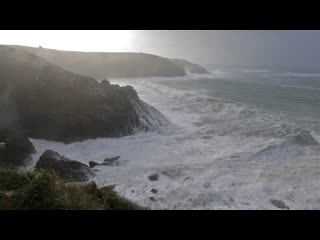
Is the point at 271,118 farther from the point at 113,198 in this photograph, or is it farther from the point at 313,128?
the point at 113,198

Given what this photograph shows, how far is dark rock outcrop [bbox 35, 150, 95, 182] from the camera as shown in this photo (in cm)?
1515

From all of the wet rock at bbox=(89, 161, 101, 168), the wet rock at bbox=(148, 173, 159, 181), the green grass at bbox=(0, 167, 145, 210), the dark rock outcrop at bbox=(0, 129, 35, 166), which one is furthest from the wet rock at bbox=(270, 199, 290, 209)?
the dark rock outcrop at bbox=(0, 129, 35, 166)

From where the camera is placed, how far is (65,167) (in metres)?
15.5

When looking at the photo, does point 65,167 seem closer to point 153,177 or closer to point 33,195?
point 153,177

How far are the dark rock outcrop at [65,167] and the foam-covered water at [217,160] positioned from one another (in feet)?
2.76

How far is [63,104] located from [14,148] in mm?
8441

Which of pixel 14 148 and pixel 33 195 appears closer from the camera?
pixel 33 195

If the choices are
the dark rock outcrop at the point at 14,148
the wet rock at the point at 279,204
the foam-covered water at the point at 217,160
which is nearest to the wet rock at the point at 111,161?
the foam-covered water at the point at 217,160

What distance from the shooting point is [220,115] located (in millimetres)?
32500

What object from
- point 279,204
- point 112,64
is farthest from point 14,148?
point 112,64

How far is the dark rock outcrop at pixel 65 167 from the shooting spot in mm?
15148

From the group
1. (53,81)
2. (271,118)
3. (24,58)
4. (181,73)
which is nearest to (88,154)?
(53,81)

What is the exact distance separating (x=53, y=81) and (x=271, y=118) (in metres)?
21.4

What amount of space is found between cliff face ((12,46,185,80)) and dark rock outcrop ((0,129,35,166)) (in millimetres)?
64201
